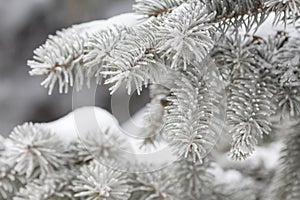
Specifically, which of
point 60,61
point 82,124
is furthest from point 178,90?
point 82,124

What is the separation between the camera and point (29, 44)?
2.93m

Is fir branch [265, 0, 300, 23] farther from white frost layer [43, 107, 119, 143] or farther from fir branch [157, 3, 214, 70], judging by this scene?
white frost layer [43, 107, 119, 143]

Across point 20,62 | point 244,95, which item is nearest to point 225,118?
point 244,95

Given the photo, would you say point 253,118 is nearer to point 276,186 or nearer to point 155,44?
point 155,44

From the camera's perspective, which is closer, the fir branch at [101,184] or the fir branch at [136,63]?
the fir branch at [136,63]

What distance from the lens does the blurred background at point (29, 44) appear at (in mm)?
2805

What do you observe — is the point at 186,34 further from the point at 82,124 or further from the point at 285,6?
the point at 82,124

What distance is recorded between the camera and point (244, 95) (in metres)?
0.48

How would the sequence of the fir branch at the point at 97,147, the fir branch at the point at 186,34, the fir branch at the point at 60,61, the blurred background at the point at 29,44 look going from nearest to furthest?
the fir branch at the point at 186,34 < the fir branch at the point at 60,61 < the fir branch at the point at 97,147 < the blurred background at the point at 29,44

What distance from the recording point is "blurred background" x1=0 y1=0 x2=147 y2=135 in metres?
2.80

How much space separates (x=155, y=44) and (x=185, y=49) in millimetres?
42

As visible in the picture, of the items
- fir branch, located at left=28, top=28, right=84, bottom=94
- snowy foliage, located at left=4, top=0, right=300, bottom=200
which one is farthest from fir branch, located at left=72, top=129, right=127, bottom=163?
fir branch, located at left=28, top=28, right=84, bottom=94

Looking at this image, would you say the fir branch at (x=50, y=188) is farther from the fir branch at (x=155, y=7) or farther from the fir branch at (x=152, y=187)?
the fir branch at (x=155, y=7)

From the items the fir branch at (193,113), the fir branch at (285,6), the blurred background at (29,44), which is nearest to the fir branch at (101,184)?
the fir branch at (193,113)
